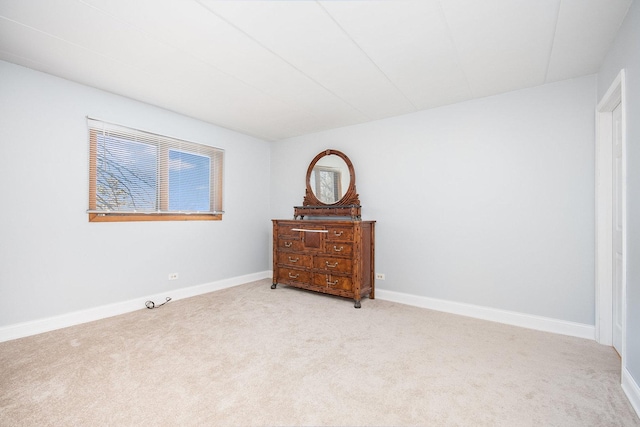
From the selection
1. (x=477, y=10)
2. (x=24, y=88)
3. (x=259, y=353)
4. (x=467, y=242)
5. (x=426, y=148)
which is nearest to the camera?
(x=477, y=10)

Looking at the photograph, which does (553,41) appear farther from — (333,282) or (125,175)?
(125,175)

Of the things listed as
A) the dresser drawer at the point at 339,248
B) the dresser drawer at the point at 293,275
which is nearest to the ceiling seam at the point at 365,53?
the dresser drawer at the point at 339,248

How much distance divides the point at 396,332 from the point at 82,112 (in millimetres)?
3797

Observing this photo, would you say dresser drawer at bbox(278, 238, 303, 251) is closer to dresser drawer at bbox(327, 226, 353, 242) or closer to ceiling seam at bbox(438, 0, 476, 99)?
dresser drawer at bbox(327, 226, 353, 242)

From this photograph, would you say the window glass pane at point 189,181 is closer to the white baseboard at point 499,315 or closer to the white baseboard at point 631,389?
the white baseboard at point 499,315

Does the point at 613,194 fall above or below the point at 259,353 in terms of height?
above

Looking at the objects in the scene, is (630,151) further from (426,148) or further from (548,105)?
(426,148)

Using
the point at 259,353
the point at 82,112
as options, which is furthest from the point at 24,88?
the point at 259,353

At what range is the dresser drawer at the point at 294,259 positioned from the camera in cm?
390

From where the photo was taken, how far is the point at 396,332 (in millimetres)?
2646

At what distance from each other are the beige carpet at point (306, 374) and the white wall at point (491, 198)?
1.60ft

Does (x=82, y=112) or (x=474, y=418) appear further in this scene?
(x=82, y=112)

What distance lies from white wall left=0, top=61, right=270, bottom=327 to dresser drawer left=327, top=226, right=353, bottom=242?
186 cm

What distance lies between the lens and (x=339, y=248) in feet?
11.8
